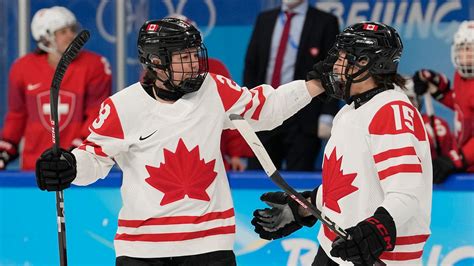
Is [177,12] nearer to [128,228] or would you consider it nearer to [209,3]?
[209,3]

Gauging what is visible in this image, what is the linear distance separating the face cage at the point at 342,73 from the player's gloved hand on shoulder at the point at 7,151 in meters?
2.43

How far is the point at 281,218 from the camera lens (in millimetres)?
4125

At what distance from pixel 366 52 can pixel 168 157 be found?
2.19ft

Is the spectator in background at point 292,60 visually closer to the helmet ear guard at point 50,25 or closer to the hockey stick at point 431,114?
the hockey stick at point 431,114

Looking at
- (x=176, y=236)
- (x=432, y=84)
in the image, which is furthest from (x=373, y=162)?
(x=432, y=84)

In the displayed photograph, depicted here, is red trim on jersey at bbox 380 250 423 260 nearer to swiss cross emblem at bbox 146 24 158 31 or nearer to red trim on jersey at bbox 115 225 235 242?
red trim on jersey at bbox 115 225 235 242

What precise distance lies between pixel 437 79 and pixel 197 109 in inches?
82.5

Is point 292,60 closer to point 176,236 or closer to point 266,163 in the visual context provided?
point 176,236

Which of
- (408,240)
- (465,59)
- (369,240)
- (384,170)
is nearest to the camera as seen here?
(369,240)

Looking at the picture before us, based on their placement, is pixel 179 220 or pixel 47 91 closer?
pixel 179 220

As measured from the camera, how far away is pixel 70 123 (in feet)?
19.4

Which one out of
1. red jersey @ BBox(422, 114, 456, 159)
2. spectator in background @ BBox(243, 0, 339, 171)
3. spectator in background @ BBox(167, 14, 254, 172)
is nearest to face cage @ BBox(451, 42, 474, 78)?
red jersey @ BBox(422, 114, 456, 159)

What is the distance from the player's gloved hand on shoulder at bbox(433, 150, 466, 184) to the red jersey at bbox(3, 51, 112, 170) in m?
1.55

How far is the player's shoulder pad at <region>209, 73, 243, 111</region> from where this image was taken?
4.06m
